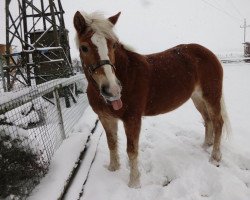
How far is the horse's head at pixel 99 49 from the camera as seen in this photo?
2471 mm

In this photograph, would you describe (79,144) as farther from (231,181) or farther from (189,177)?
(231,181)

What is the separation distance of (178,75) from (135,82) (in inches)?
32.6

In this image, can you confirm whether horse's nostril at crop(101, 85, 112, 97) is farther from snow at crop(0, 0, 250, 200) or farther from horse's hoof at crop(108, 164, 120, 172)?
horse's hoof at crop(108, 164, 120, 172)

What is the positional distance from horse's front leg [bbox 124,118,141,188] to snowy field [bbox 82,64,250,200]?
0.32 feet

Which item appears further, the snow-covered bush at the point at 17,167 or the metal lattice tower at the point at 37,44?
the metal lattice tower at the point at 37,44

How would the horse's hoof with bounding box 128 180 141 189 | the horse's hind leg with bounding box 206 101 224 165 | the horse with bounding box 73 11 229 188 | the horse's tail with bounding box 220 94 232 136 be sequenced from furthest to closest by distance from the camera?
the horse's tail with bounding box 220 94 232 136, the horse's hind leg with bounding box 206 101 224 165, the horse's hoof with bounding box 128 180 141 189, the horse with bounding box 73 11 229 188

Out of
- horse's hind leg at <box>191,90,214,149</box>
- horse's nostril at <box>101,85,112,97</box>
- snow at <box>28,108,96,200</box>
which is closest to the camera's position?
horse's nostril at <box>101,85,112,97</box>

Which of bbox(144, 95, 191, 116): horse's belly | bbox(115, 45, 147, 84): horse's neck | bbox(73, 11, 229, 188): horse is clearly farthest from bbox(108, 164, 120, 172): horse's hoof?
bbox(115, 45, 147, 84): horse's neck

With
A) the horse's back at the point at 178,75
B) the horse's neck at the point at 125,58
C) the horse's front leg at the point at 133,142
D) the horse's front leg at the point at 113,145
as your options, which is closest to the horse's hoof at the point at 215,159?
the horse's back at the point at 178,75

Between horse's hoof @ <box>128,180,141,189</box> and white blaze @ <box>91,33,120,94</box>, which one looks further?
horse's hoof @ <box>128,180,141,189</box>

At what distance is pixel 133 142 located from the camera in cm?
321

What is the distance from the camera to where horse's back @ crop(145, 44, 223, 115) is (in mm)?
3508

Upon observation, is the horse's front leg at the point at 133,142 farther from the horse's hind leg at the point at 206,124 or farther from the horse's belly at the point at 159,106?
the horse's hind leg at the point at 206,124

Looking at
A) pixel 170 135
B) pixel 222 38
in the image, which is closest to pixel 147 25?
pixel 222 38
